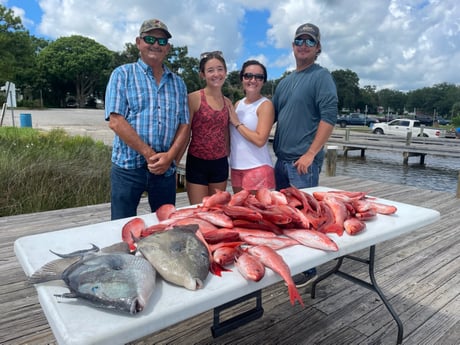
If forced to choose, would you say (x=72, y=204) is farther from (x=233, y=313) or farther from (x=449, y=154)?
(x=449, y=154)

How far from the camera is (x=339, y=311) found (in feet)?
8.26

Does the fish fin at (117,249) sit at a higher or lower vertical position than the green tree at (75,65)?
lower

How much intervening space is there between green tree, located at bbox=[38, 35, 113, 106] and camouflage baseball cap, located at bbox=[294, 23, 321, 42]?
5507 centimetres

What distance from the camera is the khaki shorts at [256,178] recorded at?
2.74m

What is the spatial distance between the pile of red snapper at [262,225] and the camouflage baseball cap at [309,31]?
1339 millimetres

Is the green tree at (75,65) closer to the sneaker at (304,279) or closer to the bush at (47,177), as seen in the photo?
the bush at (47,177)

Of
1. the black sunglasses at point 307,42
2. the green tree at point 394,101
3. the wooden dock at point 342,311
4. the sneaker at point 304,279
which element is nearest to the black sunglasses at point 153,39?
the black sunglasses at point 307,42

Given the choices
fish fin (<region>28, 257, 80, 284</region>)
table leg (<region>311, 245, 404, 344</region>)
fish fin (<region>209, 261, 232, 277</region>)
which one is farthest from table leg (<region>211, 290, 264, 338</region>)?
table leg (<region>311, 245, 404, 344</region>)

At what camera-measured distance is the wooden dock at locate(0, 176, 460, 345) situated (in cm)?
218

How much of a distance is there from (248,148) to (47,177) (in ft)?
13.3

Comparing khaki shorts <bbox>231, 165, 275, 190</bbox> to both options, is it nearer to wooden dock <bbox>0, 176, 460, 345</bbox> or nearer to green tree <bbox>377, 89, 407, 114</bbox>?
wooden dock <bbox>0, 176, 460, 345</bbox>

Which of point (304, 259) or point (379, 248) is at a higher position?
point (304, 259)

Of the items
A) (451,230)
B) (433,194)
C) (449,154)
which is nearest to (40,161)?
(451,230)

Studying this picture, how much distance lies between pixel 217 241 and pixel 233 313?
1278 millimetres
